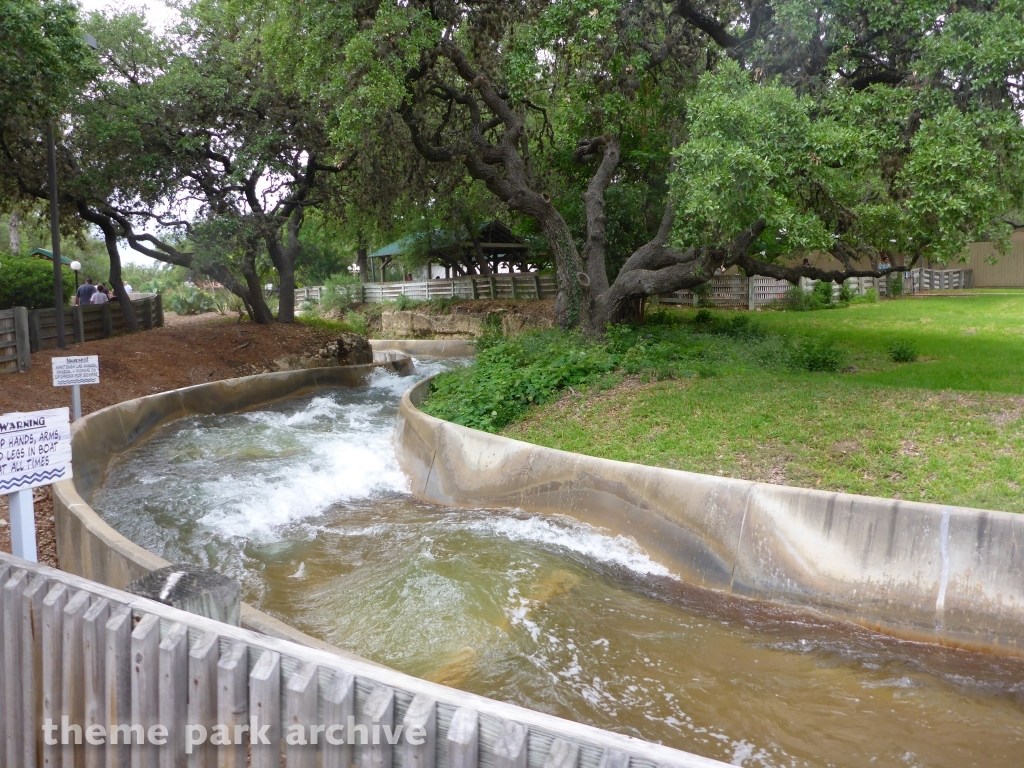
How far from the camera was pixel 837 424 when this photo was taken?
9078mm

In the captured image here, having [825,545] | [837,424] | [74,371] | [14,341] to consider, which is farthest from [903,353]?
[14,341]

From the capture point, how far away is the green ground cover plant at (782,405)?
7.91 meters

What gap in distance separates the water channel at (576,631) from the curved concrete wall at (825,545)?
0.21 metres

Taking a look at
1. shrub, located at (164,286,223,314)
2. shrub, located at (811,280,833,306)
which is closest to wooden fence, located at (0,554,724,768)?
shrub, located at (811,280,833,306)

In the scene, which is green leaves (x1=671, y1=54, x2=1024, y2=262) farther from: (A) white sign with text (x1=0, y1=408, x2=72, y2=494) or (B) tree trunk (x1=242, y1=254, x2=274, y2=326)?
(B) tree trunk (x1=242, y1=254, x2=274, y2=326)

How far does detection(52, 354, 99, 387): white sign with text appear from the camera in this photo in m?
9.58

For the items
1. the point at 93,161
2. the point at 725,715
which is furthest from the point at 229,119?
the point at 725,715

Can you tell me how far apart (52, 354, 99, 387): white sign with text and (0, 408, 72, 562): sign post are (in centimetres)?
570

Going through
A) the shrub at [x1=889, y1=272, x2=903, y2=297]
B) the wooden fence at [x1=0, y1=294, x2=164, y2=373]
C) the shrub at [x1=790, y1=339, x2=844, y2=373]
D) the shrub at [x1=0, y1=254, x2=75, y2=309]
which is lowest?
the shrub at [x1=790, y1=339, x2=844, y2=373]

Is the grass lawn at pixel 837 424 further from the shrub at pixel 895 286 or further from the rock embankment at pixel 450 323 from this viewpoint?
the shrub at pixel 895 286

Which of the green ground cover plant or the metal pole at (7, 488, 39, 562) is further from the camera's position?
the green ground cover plant

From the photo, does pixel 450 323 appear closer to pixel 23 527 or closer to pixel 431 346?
pixel 431 346

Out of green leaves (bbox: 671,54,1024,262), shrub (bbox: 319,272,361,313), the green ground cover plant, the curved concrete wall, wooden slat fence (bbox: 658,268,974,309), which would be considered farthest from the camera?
shrub (bbox: 319,272,361,313)

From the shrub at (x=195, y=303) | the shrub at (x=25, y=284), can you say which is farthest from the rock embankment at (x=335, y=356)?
the shrub at (x=195, y=303)
